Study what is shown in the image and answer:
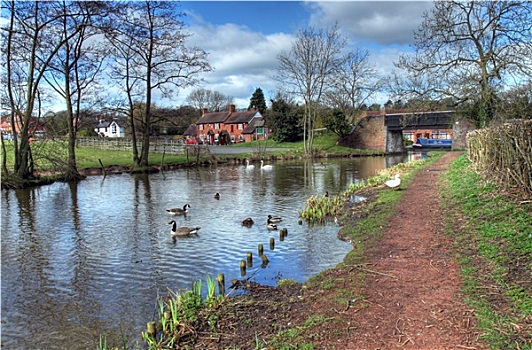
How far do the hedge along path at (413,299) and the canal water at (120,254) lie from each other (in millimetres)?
1561

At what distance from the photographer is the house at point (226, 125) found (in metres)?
79.8

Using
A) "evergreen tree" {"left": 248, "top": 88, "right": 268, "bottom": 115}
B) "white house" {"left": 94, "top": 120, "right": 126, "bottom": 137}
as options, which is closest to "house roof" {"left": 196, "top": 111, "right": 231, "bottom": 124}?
"evergreen tree" {"left": 248, "top": 88, "right": 268, "bottom": 115}

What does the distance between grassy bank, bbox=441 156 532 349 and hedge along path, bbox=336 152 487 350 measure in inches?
7.9

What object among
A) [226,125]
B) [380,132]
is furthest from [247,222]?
[226,125]

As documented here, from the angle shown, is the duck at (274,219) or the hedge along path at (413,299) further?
the duck at (274,219)

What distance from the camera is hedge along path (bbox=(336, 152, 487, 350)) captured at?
4.67 m

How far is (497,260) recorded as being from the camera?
662cm

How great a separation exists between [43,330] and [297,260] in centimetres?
501

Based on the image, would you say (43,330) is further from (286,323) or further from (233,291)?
(286,323)

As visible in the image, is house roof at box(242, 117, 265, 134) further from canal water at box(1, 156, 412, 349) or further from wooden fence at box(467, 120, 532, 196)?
wooden fence at box(467, 120, 532, 196)

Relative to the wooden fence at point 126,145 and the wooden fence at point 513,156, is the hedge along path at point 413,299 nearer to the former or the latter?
the wooden fence at point 513,156

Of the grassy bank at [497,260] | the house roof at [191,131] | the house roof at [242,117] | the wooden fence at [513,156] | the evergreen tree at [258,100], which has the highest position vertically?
the evergreen tree at [258,100]

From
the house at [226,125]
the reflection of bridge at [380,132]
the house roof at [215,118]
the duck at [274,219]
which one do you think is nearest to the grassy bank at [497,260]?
the duck at [274,219]

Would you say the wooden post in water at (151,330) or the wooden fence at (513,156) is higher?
the wooden fence at (513,156)
